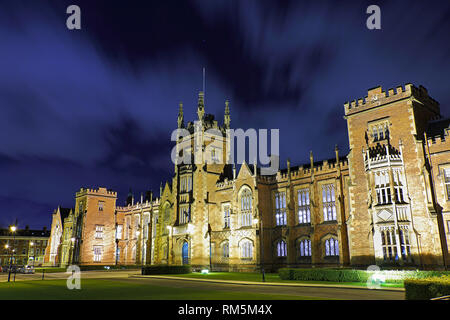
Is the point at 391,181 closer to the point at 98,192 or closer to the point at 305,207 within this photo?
the point at 305,207

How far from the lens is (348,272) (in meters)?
26.6

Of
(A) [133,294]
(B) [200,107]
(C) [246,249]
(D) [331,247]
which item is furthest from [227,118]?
(A) [133,294]

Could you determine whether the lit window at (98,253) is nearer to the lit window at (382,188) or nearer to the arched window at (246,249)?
the arched window at (246,249)

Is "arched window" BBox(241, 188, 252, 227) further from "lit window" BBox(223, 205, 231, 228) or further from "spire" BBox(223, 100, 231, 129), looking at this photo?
"spire" BBox(223, 100, 231, 129)

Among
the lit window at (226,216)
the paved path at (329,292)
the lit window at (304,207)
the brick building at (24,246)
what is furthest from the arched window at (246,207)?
the brick building at (24,246)

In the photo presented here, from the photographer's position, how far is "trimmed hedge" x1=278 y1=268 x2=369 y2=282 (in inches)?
1025

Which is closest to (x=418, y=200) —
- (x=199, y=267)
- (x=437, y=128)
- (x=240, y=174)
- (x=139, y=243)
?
(x=437, y=128)

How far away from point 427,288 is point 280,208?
33.2 metres

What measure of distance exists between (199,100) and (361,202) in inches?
1411

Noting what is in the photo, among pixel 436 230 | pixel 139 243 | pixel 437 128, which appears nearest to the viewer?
pixel 436 230

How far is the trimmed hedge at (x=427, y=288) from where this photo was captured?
46.5 feet

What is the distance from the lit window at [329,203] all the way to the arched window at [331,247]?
2.59m

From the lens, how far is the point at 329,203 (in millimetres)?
42344

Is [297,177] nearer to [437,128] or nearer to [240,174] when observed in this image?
[240,174]
